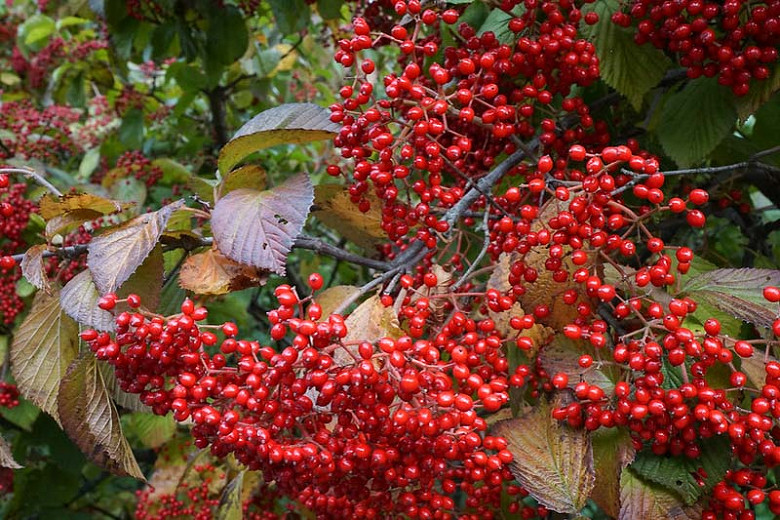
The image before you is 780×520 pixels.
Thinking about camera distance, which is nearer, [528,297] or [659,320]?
[659,320]

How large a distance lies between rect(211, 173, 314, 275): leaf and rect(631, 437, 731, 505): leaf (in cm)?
84

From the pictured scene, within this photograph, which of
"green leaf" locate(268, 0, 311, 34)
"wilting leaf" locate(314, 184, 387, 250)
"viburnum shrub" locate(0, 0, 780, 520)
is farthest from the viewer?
"green leaf" locate(268, 0, 311, 34)

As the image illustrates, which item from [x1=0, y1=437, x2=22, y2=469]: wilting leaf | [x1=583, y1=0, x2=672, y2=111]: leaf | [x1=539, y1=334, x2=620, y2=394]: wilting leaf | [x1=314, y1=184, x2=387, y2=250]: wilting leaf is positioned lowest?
[x1=0, y1=437, x2=22, y2=469]: wilting leaf

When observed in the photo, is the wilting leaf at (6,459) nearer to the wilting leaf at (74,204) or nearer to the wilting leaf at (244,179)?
the wilting leaf at (74,204)

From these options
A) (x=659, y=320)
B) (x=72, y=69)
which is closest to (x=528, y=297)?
(x=659, y=320)

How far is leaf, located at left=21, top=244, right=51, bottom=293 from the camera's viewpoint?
1.28m

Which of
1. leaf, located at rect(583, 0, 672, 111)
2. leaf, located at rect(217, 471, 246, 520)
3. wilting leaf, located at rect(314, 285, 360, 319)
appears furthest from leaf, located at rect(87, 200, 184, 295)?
leaf, located at rect(583, 0, 672, 111)

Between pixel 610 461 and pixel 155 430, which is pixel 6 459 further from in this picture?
pixel 155 430

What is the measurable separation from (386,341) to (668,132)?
101cm

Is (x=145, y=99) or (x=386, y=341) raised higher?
(x=386, y=341)

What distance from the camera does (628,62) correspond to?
1.50 metres

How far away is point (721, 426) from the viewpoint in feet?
3.41

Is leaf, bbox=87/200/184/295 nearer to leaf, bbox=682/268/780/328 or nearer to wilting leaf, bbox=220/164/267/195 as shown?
wilting leaf, bbox=220/164/267/195

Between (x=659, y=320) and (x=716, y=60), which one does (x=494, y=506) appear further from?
(x=716, y=60)
